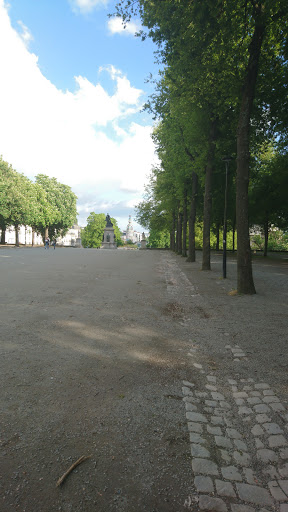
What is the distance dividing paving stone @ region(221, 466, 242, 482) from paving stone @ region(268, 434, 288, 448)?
19.0 inches

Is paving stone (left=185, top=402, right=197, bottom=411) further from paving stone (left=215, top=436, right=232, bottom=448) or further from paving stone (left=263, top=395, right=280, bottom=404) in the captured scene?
paving stone (left=263, top=395, right=280, bottom=404)

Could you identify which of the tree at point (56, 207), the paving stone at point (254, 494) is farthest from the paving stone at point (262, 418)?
the tree at point (56, 207)

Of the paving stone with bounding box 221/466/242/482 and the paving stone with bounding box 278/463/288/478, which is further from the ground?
the paving stone with bounding box 221/466/242/482

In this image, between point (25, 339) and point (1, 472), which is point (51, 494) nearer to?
point (1, 472)

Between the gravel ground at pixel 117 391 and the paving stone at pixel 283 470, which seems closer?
the gravel ground at pixel 117 391

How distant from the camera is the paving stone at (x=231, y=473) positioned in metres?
2.17

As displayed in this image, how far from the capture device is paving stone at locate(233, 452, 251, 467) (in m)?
2.34

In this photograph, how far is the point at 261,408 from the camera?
312 cm

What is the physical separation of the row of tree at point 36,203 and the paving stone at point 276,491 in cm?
4597

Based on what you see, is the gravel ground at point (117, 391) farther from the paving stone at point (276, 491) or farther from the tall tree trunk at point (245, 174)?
the tall tree trunk at point (245, 174)

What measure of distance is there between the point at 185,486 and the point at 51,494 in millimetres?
893

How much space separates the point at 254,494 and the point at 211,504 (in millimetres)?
316

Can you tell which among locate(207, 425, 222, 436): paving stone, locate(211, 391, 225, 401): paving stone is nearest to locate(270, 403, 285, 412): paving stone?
locate(211, 391, 225, 401): paving stone

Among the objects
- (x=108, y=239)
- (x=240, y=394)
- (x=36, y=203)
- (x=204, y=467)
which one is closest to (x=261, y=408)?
(x=240, y=394)
